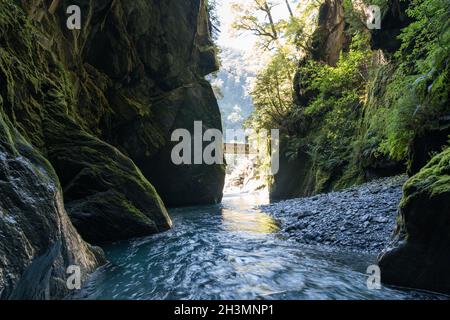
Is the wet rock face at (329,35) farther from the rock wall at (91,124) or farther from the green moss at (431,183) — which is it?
the green moss at (431,183)

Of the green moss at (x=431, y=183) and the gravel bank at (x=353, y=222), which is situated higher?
the green moss at (x=431, y=183)

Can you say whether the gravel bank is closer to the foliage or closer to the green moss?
the foliage

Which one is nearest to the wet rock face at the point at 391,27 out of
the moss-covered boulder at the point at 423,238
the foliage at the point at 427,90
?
the foliage at the point at 427,90

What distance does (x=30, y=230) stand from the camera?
3.62 meters

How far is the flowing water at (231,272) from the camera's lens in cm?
423

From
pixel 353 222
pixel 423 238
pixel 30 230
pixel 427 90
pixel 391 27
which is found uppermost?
pixel 391 27

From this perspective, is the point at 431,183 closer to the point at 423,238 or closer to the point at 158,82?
the point at 423,238

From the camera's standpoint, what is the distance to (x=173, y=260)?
6055 millimetres

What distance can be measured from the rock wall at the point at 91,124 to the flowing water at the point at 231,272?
0.68m

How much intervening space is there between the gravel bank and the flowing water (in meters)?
0.43

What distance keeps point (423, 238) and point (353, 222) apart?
3171 mm

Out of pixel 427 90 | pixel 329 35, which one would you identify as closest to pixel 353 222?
pixel 427 90
